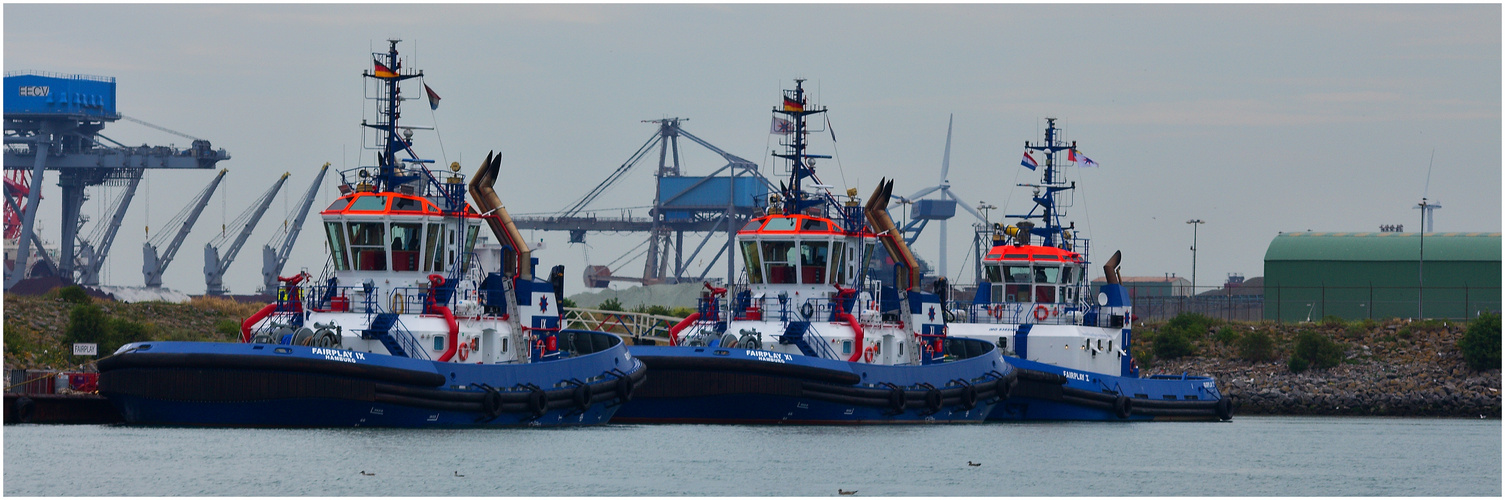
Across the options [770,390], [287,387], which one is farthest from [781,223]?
[287,387]

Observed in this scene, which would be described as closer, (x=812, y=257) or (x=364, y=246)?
(x=364, y=246)

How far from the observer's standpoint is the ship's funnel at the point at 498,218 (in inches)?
1542

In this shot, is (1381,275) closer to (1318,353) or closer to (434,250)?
(1318,353)

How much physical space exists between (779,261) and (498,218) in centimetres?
637

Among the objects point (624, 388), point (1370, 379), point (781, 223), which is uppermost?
point (781, 223)

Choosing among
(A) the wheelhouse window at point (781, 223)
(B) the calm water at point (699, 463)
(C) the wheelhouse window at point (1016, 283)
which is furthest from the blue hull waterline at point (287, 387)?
(C) the wheelhouse window at point (1016, 283)

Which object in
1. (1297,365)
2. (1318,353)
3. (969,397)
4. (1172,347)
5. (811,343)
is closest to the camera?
(811,343)

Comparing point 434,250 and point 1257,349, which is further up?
point 434,250

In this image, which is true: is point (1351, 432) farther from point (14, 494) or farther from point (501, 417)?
point (14, 494)

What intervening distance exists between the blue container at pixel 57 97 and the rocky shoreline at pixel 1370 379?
54691mm

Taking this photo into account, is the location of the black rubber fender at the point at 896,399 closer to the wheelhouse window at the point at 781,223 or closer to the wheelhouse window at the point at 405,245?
the wheelhouse window at the point at 781,223

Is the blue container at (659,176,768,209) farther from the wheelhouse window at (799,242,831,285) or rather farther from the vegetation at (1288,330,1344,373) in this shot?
the wheelhouse window at (799,242,831,285)

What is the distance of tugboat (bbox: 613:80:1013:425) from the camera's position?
39500 mm

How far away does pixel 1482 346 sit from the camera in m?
69.2
